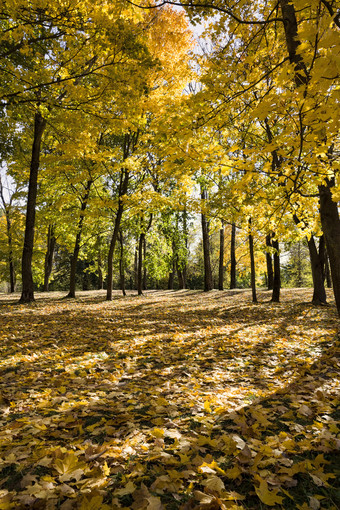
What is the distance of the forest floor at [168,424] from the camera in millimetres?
1813

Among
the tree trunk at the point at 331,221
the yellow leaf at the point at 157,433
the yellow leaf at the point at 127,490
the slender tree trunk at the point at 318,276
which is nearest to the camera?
the yellow leaf at the point at 127,490

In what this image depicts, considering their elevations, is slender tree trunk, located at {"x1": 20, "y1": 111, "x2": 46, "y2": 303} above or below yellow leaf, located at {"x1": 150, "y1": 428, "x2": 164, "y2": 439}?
above

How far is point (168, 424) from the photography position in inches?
105

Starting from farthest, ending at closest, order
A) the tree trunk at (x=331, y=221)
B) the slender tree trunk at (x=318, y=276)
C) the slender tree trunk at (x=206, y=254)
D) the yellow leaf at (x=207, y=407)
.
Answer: the slender tree trunk at (x=206, y=254) → the slender tree trunk at (x=318, y=276) → the tree trunk at (x=331, y=221) → the yellow leaf at (x=207, y=407)

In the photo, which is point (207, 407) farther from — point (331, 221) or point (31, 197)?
point (31, 197)

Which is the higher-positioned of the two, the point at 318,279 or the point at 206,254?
the point at 206,254

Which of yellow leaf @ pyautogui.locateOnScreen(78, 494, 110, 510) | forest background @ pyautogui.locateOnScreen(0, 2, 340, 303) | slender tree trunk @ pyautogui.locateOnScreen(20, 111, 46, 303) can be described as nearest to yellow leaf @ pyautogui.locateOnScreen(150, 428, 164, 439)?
yellow leaf @ pyautogui.locateOnScreen(78, 494, 110, 510)

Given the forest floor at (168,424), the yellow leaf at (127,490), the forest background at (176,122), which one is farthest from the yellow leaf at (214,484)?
the forest background at (176,122)

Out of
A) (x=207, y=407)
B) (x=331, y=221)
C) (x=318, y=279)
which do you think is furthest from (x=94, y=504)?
(x=318, y=279)

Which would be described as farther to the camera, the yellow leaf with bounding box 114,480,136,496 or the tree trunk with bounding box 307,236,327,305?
the tree trunk with bounding box 307,236,327,305

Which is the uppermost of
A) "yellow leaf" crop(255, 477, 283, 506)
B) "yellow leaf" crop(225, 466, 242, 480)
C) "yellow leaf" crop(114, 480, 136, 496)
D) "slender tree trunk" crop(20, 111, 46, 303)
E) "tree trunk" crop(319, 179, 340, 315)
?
"slender tree trunk" crop(20, 111, 46, 303)

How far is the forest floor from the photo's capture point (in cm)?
181

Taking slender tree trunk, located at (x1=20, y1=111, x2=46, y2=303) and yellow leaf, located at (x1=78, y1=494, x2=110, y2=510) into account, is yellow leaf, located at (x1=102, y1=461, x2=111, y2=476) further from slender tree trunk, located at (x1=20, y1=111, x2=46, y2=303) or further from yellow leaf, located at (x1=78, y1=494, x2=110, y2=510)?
slender tree trunk, located at (x1=20, y1=111, x2=46, y2=303)

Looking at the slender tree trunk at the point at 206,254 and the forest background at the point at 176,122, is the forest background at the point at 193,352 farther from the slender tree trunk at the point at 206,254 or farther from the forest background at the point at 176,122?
the slender tree trunk at the point at 206,254
